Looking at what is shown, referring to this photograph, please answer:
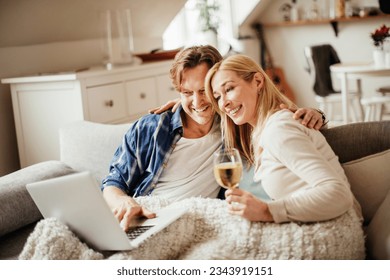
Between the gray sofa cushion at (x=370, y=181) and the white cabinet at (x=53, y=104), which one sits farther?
the white cabinet at (x=53, y=104)

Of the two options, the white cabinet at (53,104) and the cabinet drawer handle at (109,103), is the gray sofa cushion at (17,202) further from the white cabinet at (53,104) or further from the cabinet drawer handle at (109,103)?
the cabinet drawer handle at (109,103)

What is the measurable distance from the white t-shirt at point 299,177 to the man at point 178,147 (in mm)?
360

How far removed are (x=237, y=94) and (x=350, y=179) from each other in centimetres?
40

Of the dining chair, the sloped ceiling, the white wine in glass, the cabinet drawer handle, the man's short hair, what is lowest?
the dining chair

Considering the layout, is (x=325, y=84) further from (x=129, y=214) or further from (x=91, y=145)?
(x=129, y=214)

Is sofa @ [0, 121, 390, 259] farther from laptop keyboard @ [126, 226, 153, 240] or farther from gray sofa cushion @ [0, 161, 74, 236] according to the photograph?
laptop keyboard @ [126, 226, 153, 240]

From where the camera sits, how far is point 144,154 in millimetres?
1734

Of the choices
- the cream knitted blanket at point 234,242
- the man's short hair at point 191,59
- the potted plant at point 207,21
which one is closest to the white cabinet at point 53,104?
the man's short hair at point 191,59

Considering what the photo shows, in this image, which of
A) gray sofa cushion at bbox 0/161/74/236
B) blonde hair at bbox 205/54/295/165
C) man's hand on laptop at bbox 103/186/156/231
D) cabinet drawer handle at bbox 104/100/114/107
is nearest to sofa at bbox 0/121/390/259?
gray sofa cushion at bbox 0/161/74/236

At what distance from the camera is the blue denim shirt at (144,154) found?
5.60ft

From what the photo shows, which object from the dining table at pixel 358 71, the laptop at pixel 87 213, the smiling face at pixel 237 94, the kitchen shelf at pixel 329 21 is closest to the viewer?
the laptop at pixel 87 213

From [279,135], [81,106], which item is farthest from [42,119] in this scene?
[279,135]

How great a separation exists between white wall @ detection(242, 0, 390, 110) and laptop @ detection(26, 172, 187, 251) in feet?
15.4

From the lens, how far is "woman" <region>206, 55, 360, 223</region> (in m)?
1.22
